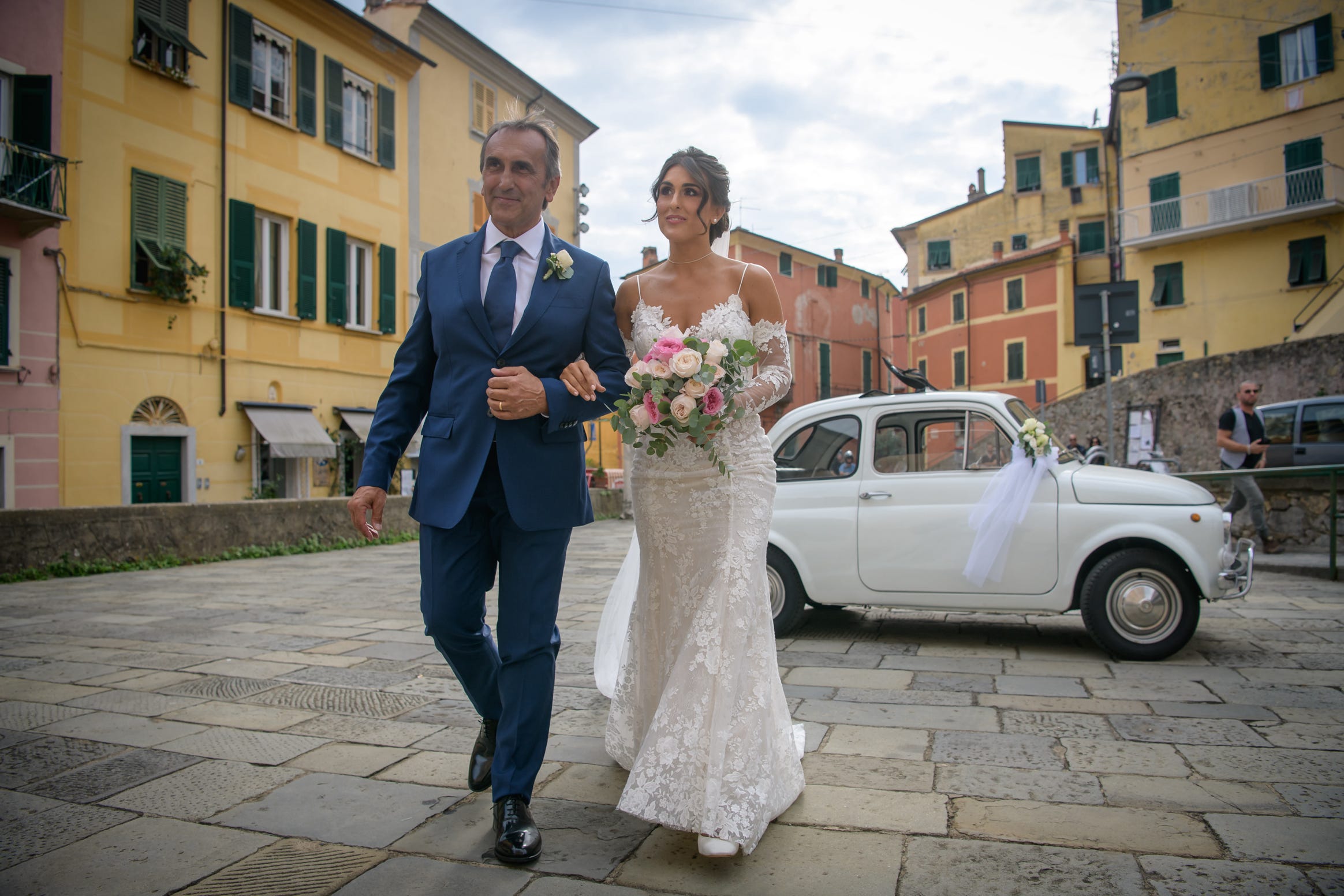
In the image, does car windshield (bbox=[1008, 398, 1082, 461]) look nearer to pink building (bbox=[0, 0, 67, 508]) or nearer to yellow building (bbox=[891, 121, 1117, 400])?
Answer: pink building (bbox=[0, 0, 67, 508])

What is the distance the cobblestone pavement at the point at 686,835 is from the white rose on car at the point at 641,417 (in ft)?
4.19

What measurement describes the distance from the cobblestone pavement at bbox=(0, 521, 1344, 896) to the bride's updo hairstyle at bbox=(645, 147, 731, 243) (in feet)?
7.14

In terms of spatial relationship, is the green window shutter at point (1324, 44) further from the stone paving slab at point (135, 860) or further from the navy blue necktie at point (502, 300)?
the stone paving slab at point (135, 860)

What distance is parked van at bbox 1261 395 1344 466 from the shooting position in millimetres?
13570

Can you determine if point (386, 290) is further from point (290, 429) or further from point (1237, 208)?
point (1237, 208)

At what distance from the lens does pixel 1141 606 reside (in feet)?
17.6

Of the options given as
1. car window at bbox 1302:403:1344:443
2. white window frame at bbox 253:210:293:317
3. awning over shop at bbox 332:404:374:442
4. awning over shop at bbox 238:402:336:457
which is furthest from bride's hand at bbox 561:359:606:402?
awning over shop at bbox 332:404:374:442

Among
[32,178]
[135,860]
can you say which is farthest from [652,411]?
[32,178]

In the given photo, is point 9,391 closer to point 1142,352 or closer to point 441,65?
point 441,65

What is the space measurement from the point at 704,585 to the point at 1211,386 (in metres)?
19.4

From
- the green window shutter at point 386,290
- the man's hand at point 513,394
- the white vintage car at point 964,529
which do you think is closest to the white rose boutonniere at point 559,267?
the man's hand at point 513,394

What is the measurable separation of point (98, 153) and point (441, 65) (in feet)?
32.9

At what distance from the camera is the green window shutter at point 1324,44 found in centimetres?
2548

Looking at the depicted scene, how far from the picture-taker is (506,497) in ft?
8.92
